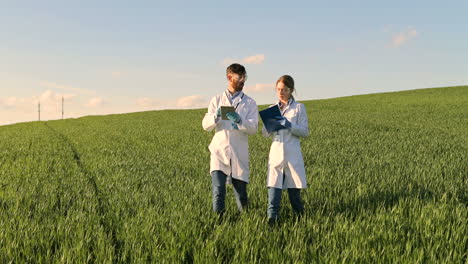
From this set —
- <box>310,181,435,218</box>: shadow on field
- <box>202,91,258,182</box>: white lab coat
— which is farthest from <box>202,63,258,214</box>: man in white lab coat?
<box>310,181,435,218</box>: shadow on field

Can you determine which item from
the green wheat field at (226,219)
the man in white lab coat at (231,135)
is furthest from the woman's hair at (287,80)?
the green wheat field at (226,219)

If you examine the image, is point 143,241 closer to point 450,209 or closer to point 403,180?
point 450,209

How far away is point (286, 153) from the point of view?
4.73 meters

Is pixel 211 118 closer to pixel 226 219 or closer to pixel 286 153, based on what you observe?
pixel 286 153

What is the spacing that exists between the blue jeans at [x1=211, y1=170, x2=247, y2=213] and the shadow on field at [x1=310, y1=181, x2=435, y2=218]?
1.07 meters

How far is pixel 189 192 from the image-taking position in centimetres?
647

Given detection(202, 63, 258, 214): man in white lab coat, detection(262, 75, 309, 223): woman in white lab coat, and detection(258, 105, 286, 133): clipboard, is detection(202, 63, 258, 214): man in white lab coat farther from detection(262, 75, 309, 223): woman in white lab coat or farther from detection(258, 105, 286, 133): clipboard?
detection(262, 75, 309, 223): woman in white lab coat

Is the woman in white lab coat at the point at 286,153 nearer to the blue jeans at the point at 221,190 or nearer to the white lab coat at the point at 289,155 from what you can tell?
the white lab coat at the point at 289,155

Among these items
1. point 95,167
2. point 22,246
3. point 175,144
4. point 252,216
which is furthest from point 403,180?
point 175,144

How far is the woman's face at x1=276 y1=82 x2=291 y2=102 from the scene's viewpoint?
471 cm

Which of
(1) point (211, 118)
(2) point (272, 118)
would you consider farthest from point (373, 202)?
(1) point (211, 118)

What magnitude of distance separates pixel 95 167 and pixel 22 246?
5.92 meters

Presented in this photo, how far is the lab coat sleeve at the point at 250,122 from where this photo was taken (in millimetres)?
4598

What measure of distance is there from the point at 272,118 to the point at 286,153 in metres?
0.50
